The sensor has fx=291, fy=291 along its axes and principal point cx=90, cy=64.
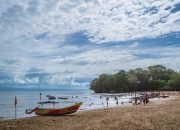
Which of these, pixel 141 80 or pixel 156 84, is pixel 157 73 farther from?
pixel 156 84

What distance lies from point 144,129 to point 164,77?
152 m

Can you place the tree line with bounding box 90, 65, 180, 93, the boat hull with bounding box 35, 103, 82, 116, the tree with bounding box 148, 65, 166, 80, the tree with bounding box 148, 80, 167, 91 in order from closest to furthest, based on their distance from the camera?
the boat hull with bounding box 35, 103, 82, 116, the tree with bounding box 148, 80, 167, 91, the tree line with bounding box 90, 65, 180, 93, the tree with bounding box 148, 65, 166, 80

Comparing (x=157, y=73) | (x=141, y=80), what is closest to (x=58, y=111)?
(x=141, y=80)

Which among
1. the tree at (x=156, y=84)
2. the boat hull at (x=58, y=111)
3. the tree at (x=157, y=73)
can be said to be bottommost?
the boat hull at (x=58, y=111)

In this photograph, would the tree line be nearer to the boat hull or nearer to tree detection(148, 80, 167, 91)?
tree detection(148, 80, 167, 91)

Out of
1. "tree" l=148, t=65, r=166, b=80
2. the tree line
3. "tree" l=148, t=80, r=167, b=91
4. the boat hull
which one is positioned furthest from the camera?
"tree" l=148, t=65, r=166, b=80

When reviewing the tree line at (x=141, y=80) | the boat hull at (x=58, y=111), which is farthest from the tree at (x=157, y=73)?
the boat hull at (x=58, y=111)

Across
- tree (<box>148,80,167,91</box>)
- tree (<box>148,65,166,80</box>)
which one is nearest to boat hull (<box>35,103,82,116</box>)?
tree (<box>148,80,167,91</box>)

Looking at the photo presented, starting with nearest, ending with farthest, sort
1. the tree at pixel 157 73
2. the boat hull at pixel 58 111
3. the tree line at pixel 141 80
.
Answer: the boat hull at pixel 58 111, the tree line at pixel 141 80, the tree at pixel 157 73

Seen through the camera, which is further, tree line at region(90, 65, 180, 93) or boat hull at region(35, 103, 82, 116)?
tree line at region(90, 65, 180, 93)

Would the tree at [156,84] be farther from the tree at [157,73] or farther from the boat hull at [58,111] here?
the boat hull at [58,111]

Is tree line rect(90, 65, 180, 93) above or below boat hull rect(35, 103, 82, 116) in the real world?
above

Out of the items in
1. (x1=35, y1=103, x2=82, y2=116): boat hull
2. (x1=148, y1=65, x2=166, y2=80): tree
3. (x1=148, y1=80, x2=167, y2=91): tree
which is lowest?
(x1=35, y1=103, x2=82, y2=116): boat hull

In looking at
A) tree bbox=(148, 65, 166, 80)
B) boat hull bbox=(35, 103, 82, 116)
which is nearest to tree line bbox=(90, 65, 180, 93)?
tree bbox=(148, 65, 166, 80)
